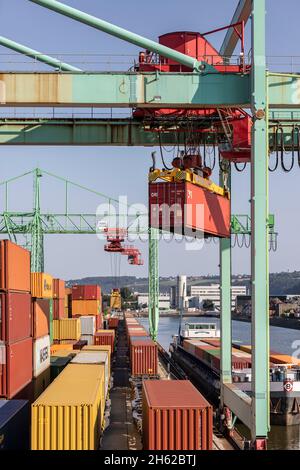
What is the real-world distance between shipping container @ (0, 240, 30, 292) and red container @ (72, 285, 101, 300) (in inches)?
1321

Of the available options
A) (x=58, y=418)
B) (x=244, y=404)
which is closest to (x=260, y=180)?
(x=244, y=404)

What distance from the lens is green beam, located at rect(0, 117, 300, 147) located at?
1975cm

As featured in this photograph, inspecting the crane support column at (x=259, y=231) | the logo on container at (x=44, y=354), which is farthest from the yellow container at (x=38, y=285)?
the crane support column at (x=259, y=231)

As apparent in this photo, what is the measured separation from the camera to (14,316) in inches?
727

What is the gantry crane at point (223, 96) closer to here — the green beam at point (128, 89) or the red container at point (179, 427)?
the green beam at point (128, 89)

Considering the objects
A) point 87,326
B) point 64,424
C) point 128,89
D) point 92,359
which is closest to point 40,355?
point 92,359

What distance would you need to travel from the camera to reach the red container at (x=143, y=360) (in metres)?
31.2

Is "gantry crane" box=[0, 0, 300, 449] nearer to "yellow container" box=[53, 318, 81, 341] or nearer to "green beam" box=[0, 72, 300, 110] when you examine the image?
"green beam" box=[0, 72, 300, 110]

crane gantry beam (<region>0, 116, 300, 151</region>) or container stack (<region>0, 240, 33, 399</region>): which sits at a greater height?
crane gantry beam (<region>0, 116, 300, 151</region>)

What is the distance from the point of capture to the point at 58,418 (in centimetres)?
1317

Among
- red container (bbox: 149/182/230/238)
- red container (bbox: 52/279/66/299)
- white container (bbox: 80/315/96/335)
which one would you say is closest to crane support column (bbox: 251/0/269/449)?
red container (bbox: 149/182/230/238)

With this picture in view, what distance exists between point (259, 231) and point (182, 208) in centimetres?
257

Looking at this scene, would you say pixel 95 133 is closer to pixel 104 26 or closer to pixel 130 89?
pixel 130 89

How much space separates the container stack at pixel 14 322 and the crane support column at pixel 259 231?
7.53 m
